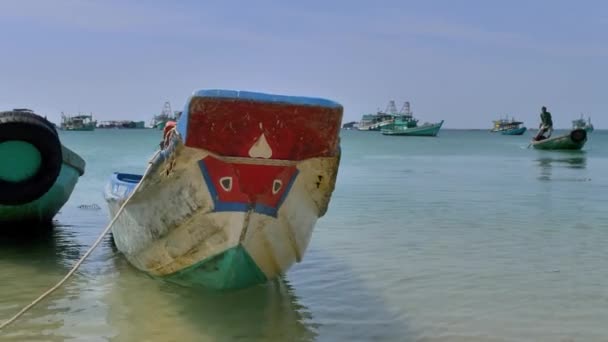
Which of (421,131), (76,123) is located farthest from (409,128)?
(76,123)

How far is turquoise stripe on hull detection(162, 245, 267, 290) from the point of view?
19.3 feet

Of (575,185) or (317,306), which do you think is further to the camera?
(575,185)

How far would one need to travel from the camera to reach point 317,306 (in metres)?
6.41

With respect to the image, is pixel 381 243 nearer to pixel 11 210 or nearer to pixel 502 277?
pixel 502 277

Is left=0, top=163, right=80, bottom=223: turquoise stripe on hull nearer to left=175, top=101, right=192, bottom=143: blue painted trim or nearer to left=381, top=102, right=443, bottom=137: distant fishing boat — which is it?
left=175, top=101, right=192, bottom=143: blue painted trim

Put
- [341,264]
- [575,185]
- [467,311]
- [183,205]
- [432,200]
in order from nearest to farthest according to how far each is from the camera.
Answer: [183,205]
[467,311]
[341,264]
[432,200]
[575,185]

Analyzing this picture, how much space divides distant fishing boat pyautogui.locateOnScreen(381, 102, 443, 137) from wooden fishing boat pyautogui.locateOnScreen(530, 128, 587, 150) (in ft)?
180

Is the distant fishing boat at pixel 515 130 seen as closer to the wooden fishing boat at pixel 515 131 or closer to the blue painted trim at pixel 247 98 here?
the wooden fishing boat at pixel 515 131

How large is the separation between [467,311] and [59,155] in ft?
17.2

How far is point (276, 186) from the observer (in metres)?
5.69

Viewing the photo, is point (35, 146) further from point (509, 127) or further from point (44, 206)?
point (509, 127)

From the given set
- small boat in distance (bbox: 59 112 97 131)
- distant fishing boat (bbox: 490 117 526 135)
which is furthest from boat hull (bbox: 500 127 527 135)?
small boat in distance (bbox: 59 112 97 131)

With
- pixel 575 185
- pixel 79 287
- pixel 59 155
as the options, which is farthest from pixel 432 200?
pixel 79 287

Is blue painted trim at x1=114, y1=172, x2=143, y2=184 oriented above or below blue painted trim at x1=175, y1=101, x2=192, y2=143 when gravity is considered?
below
